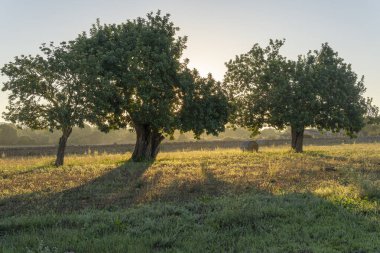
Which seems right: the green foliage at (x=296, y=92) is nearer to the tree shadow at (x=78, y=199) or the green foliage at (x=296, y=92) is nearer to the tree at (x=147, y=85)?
the tree at (x=147, y=85)

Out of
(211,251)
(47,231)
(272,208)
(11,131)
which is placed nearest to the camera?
(211,251)

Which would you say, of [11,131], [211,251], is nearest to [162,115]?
[211,251]

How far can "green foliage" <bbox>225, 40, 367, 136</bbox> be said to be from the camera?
144 feet

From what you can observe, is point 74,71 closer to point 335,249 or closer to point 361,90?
point 335,249

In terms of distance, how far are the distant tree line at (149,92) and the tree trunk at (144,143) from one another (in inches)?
3.3

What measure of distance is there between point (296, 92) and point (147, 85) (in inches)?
726

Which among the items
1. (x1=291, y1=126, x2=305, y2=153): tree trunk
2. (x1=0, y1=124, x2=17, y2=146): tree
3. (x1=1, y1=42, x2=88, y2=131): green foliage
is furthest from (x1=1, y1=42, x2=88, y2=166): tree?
(x1=0, y1=124, x2=17, y2=146): tree

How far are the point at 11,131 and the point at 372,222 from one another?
106 meters

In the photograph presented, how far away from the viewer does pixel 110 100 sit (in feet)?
108

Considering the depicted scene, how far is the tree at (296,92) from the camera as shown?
4388cm

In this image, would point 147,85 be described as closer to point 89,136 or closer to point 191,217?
point 191,217

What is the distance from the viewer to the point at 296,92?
44281 millimetres

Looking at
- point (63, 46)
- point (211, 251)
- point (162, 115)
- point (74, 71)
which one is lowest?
point (211, 251)

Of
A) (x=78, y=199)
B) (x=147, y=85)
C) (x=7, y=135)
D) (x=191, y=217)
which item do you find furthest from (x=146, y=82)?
(x=7, y=135)
